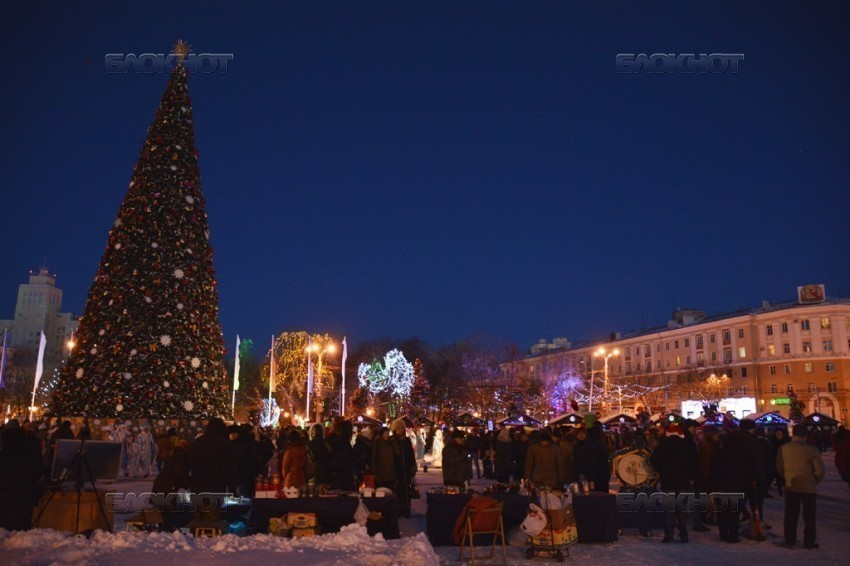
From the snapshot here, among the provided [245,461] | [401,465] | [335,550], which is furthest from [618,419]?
[335,550]

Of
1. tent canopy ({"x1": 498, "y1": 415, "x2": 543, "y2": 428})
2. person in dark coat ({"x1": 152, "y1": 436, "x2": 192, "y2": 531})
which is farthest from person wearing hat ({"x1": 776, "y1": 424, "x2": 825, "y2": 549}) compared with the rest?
tent canopy ({"x1": 498, "y1": 415, "x2": 543, "y2": 428})

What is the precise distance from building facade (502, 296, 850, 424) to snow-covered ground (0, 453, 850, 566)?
54264 mm

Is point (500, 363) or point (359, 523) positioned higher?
point (500, 363)

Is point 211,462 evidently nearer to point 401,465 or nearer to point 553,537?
point 553,537

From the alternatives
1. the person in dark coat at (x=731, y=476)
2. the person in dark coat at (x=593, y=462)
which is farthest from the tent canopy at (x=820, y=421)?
the person in dark coat at (x=731, y=476)

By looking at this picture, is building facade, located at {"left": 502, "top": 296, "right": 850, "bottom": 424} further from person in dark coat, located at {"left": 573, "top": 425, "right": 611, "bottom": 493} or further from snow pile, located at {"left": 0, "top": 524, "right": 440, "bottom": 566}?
snow pile, located at {"left": 0, "top": 524, "right": 440, "bottom": 566}

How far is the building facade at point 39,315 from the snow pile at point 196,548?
154414 mm

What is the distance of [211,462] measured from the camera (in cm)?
907

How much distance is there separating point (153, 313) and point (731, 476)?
15.3 m

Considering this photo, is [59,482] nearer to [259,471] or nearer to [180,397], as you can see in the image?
[259,471]

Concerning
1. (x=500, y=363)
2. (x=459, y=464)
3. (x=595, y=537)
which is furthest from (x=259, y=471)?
(x=500, y=363)

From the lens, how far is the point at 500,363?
8088 cm

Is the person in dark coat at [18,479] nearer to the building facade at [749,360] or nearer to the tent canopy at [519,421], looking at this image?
the tent canopy at [519,421]

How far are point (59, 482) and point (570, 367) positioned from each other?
97.2 meters
